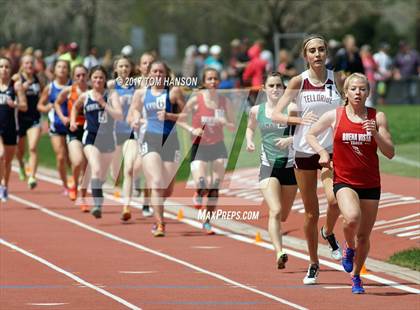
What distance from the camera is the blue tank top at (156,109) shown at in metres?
18.0

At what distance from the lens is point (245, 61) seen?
124 feet

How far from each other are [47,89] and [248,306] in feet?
34.8

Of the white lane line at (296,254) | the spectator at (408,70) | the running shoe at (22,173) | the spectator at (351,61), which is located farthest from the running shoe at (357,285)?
the spectator at (408,70)

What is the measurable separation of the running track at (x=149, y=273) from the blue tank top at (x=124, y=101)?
1358 mm

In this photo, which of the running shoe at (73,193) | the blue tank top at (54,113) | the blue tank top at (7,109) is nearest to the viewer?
the blue tank top at (7,109)

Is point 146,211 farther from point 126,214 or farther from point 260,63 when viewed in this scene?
point 260,63

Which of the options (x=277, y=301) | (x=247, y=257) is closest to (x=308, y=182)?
(x=277, y=301)

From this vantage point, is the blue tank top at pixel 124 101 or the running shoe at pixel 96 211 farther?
the blue tank top at pixel 124 101

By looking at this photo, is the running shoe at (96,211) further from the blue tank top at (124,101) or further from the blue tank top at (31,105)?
the blue tank top at (31,105)

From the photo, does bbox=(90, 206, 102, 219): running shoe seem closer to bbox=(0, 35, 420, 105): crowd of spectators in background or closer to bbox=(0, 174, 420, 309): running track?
bbox=(0, 174, 420, 309): running track

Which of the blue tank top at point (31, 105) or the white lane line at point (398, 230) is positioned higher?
the blue tank top at point (31, 105)

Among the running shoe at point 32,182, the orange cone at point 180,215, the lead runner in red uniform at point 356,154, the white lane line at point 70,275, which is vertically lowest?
the white lane line at point 70,275

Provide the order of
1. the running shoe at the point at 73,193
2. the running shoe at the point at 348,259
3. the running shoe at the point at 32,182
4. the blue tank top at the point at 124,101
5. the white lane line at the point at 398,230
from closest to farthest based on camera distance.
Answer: the running shoe at the point at 348,259 < the white lane line at the point at 398,230 < the blue tank top at the point at 124,101 < the running shoe at the point at 73,193 < the running shoe at the point at 32,182

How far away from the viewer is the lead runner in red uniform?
1277 cm
